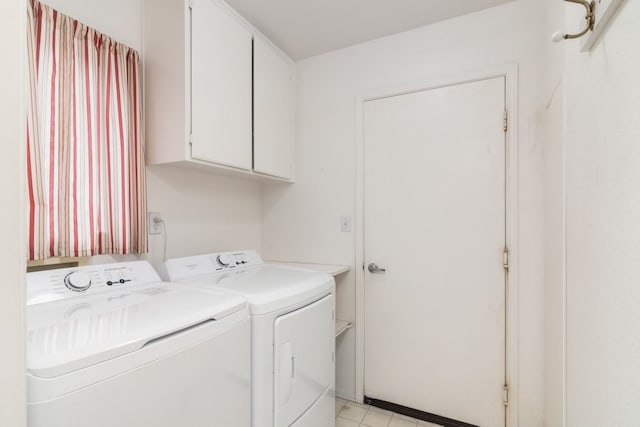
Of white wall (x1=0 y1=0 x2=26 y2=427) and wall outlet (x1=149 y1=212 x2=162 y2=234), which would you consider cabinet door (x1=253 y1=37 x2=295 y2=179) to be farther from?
white wall (x1=0 y1=0 x2=26 y2=427)

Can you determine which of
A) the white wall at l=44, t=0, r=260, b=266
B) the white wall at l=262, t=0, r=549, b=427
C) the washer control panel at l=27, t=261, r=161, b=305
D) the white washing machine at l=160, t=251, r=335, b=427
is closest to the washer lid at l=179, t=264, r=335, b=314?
the white washing machine at l=160, t=251, r=335, b=427

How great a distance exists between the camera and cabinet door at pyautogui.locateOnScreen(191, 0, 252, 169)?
4.93 ft

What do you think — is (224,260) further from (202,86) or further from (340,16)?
(340,16)

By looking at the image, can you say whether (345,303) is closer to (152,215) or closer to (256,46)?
(152,215)

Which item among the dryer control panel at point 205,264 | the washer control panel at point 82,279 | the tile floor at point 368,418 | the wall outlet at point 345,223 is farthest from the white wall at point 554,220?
the washer control panel at point 82,279

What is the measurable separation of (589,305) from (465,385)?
1.36 metres

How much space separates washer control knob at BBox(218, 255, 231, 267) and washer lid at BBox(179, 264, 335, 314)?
89mm

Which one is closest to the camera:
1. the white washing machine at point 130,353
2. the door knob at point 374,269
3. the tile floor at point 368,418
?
the white washing machine at point 130,353

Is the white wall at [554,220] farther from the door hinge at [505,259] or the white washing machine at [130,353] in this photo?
the white washing machine at [130,353]

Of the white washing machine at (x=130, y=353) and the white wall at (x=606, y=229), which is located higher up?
the white wall at (x=606, y=229)

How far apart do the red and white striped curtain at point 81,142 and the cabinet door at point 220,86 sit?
34 centimetres

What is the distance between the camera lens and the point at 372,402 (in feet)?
6.86

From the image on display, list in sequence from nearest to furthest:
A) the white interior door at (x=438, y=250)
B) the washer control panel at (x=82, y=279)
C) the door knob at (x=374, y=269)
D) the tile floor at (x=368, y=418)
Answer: the washer control panel at (x=82, y=279) < the white interior door at (x=438, y=250) < the tile floor at (x=368, y=418) < the door knob at (x=374, y=269)

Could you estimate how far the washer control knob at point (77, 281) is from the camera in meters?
1.15
